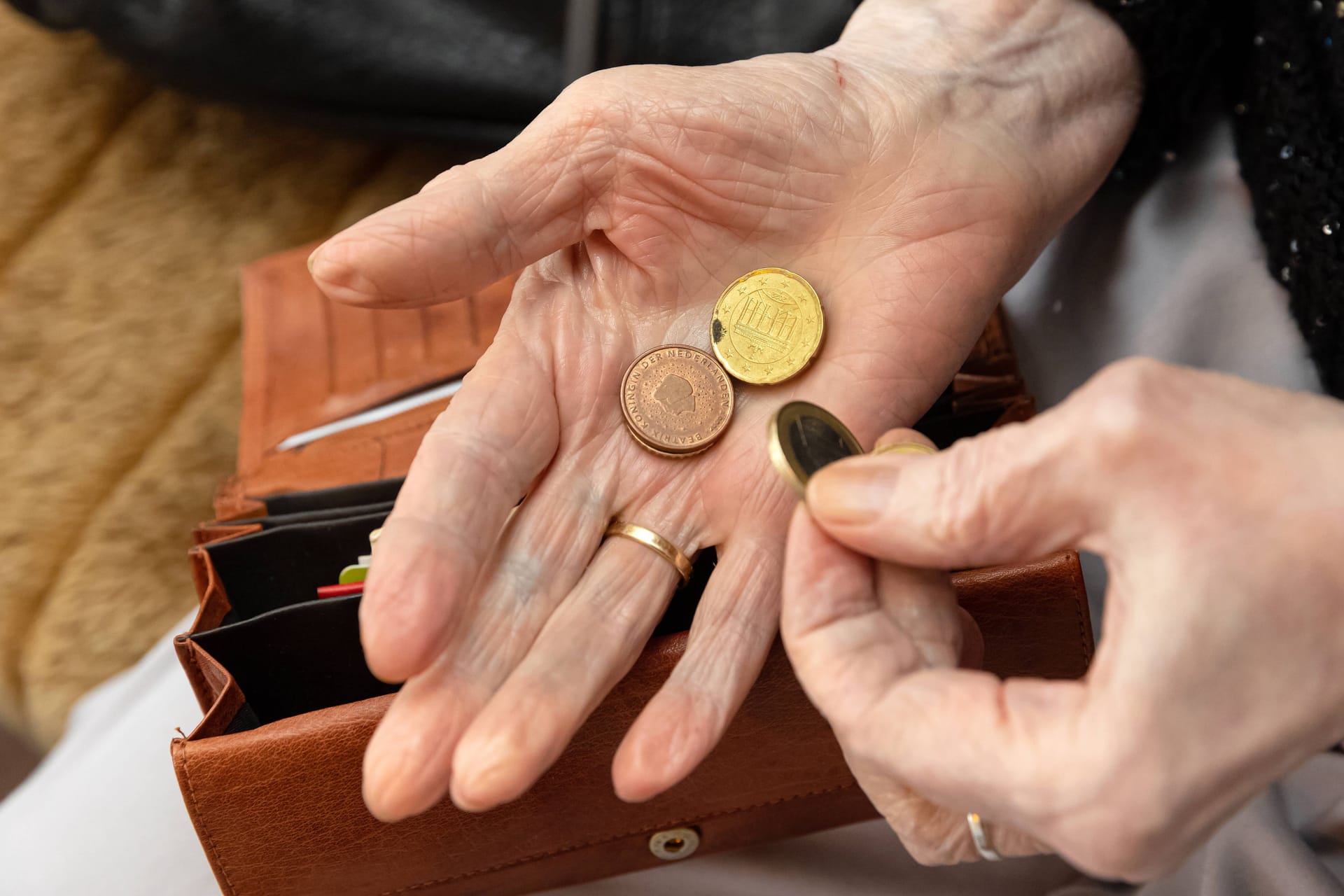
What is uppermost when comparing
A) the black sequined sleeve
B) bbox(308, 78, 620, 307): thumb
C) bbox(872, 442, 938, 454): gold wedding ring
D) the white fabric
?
the black sequined sleeve

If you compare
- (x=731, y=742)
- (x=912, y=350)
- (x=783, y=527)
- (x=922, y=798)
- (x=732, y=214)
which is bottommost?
(x=731, y=742)

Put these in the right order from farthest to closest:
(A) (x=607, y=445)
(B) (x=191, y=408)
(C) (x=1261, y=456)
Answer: (B) (x=191, y=408)
(A) (x=607, y=445)
(C) (x=1261, y=456)

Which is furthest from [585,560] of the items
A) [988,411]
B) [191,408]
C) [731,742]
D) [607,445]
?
[191,408]

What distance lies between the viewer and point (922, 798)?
954mm

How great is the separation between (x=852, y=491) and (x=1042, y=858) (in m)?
0.71

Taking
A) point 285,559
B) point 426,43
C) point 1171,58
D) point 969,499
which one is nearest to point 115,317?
point 426,43

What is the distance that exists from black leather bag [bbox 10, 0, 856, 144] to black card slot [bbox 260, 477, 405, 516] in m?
0.88

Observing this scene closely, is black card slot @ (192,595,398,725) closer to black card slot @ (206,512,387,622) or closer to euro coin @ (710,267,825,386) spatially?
black card slot @ (206,512,387,622)

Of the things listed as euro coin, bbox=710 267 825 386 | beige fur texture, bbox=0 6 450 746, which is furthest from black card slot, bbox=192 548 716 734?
beige fur texture, bbox=0 6 450 746

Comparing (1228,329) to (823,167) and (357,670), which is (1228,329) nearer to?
(823,167)

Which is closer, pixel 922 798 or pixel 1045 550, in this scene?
pixel 1045 550

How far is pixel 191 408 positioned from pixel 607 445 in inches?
52.3

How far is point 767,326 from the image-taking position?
50.4 inches

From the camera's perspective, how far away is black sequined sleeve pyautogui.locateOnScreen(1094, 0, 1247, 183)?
1441 millimetres
